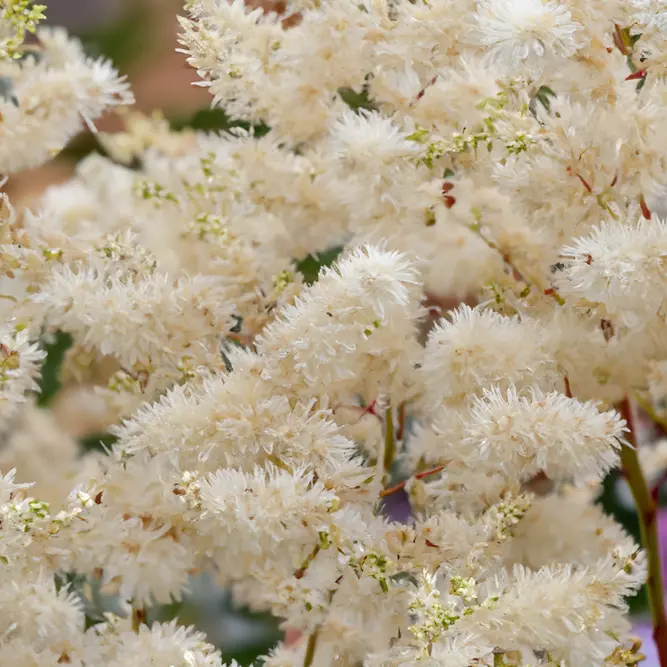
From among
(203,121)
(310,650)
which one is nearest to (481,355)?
(310,650)

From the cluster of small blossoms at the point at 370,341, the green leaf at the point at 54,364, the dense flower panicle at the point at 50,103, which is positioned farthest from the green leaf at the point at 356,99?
the green leaf at the point at 54,364

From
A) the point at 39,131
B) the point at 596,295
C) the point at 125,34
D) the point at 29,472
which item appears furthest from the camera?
the point at 125,34

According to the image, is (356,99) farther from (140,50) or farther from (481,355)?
(140,50)

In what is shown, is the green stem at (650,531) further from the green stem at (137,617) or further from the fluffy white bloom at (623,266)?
the green stem at (137,617)

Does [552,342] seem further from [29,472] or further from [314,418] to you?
[29,472]

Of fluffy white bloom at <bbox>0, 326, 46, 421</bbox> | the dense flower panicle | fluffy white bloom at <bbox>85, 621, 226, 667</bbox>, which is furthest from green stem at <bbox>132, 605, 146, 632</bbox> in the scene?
the dense flower panicle

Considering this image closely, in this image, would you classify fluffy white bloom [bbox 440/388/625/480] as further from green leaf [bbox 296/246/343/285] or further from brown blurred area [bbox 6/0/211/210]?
brown blurred area [bbox 6/0/211/210]

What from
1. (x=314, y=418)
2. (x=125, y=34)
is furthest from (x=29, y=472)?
(x=125, y=34)

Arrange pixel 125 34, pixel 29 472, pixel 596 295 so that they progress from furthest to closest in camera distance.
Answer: pixel 125 34 → pixel 29 472 → pixel 596 295
